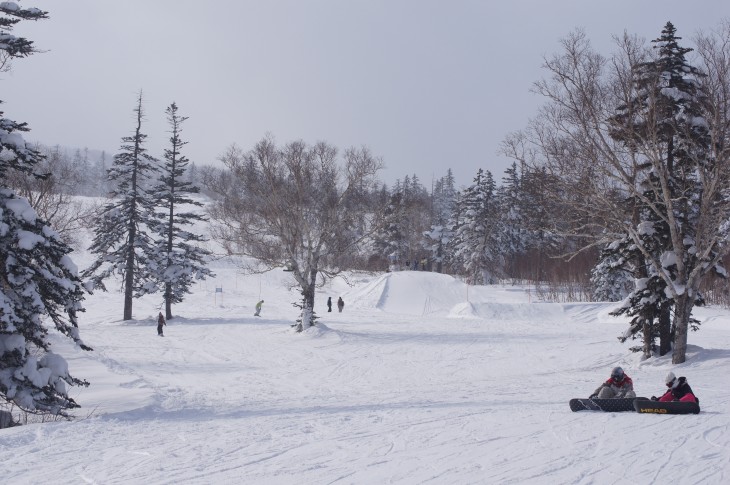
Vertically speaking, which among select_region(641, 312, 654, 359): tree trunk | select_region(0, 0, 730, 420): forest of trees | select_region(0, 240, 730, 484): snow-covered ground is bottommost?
select_region(0, 240, 730, 484): snow-covered ground

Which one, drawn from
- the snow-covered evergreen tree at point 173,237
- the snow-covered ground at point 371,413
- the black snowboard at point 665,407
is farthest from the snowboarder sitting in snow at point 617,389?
the snow-covered evergreen tree at point 173,237

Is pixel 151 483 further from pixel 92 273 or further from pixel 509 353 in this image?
pixel 92 273

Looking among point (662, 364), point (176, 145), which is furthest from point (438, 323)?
point (176, 145)

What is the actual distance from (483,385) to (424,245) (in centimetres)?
6616

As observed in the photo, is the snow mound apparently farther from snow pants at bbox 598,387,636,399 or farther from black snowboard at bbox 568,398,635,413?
black snowboard at bbox 568,398,635,413

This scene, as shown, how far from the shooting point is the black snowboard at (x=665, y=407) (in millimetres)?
10625

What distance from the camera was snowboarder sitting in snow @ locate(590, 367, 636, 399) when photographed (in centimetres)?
1159

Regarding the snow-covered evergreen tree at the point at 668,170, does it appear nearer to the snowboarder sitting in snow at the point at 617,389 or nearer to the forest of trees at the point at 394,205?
the forest of trees at the point at 394,205

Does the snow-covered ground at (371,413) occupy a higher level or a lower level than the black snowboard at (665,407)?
lower

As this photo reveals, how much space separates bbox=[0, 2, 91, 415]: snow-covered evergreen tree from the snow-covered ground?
3.81 ft

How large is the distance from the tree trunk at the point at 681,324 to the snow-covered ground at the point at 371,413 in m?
0.33

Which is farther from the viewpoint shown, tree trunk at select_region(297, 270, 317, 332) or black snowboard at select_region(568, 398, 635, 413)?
tree trunk at select_region(297, 270, 317, 332)

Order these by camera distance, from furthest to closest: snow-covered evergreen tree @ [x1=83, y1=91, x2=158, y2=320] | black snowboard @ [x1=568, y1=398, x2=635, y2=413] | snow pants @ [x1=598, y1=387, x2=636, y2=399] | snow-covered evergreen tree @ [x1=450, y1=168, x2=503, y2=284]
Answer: snow-covered evergreen tree @ [x1=450, y1=168, x2=503, y2=284] → snow-covered evergreen tree @ [x1=83, y1=91, x2=158, y2=320] → snow pants @ [x1=598, y1=387, x2=636, y2=399] → black snowboard @ [x1=568, y1=398, x2=635, y2=413]

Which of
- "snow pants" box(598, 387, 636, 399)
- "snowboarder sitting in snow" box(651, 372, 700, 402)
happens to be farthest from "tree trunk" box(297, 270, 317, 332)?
"snowboarder sitting in snow" box(651, 372, 700, 402)
